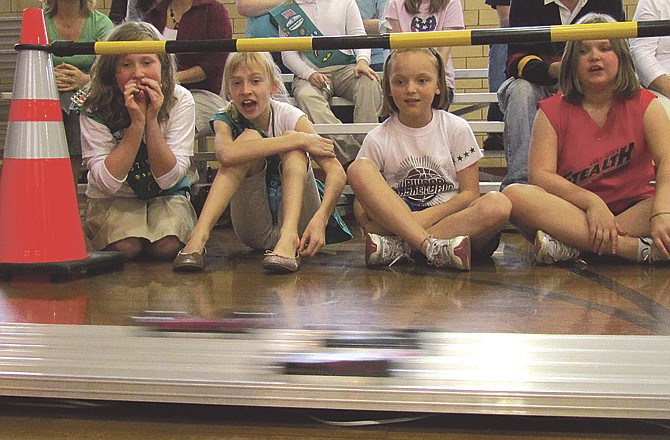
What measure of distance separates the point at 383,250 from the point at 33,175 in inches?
36.5

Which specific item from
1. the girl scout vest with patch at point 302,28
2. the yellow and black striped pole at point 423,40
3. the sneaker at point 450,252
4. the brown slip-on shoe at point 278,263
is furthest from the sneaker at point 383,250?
the girl scout vest with patch at point 302,28

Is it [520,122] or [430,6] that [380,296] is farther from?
[430,6]

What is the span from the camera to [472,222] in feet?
7.09

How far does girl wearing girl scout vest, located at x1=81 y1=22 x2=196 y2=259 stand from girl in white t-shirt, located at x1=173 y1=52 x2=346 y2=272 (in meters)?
0.14

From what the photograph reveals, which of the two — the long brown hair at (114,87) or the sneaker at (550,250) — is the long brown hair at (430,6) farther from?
the sneaker at (550,250)

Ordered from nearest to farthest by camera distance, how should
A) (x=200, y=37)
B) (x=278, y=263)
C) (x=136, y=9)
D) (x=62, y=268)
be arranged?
(x=62, y=268), (x=278, y=263), (x=200, y=37), (x=136, y=9)

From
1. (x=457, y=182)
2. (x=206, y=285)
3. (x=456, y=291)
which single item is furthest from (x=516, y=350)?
(x=457, y=182)

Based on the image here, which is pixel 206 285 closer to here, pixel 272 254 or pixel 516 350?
pixel 272 254

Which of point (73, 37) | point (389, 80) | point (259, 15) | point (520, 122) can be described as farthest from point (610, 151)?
point (73, 37)

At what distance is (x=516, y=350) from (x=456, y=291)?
0.61 m

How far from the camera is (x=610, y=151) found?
2.22 m

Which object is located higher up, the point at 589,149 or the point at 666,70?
the point at 666,70

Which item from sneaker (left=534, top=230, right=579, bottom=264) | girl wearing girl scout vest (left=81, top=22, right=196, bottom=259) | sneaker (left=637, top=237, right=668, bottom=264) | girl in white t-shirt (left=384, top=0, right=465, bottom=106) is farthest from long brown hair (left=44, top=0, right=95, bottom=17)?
sneaker (left=637, top=237, right=668, bottom=264)

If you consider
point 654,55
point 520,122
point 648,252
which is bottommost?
point 648,252
